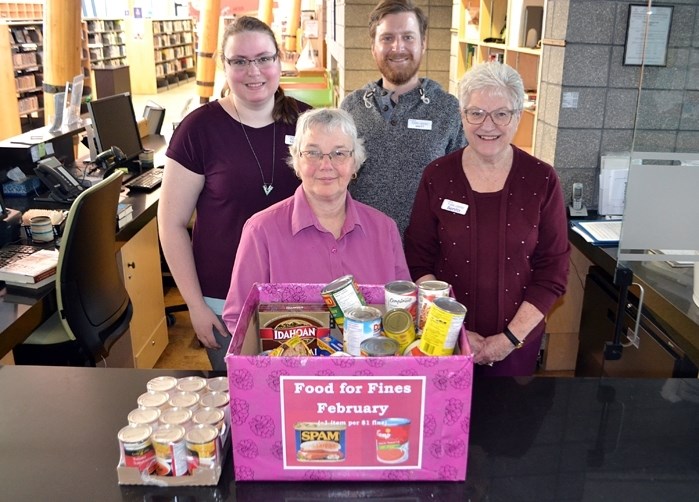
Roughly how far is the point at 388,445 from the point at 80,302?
1722 millimetres

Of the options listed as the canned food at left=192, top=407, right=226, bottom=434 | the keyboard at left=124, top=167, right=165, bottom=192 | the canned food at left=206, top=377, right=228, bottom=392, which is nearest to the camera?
the canned food at left=192, top=407, right=226, bottom=434

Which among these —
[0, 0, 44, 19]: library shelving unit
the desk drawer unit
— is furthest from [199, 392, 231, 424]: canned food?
[0, 0, 44, 19]: library shelving unit

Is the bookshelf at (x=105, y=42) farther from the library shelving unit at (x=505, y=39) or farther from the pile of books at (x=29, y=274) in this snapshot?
the pile of books at (x=29, y=274)

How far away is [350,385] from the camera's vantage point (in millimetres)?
927

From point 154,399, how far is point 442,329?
53cm

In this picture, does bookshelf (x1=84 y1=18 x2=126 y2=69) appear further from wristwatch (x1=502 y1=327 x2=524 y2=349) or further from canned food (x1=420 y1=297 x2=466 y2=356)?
canned food (x1=420 y1=297 x2=466 y2=356)

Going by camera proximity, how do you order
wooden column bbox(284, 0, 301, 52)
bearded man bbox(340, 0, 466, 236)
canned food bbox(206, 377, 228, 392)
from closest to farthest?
1. canned food bbox(206, 377, 228, 392)
2. bearded man bbox(340, 0, 466, 236)
3. wooden column bbox(284, 0, 301, 52)

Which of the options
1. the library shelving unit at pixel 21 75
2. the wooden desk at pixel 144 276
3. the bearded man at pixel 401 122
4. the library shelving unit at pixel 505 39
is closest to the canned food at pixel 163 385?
the bearded man at pixel 401 122

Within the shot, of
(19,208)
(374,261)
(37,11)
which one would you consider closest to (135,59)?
(37,11)

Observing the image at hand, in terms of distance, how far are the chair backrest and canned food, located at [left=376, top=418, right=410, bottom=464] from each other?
1.65 m

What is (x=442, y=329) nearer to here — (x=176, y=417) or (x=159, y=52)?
(x=176, y=417)

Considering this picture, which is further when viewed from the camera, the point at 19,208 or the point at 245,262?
the point at 19,208

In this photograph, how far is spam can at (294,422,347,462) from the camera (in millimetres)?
965

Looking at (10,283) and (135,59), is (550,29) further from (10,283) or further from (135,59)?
(135,59)
